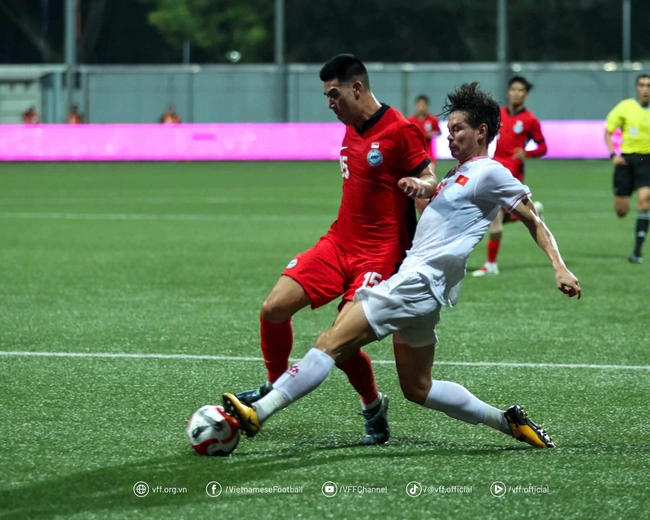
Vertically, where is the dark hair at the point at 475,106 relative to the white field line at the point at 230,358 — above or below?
above

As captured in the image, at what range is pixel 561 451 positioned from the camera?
224 inches

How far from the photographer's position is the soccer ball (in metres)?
5.34

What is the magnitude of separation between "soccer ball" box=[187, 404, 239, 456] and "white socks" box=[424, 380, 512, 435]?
930 millimetres

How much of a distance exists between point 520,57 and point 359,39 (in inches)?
302

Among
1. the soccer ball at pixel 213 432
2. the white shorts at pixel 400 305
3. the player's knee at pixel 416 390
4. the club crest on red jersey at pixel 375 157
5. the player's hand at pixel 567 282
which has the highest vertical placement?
the club crest on red jersey at pixel 375 157

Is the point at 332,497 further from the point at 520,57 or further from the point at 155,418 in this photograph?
the point at 520,57

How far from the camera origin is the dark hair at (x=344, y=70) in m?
5.93

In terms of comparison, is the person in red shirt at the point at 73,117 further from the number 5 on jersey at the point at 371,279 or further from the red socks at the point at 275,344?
the number 5 on jersey at the point at 371,279

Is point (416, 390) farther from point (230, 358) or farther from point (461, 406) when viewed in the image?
point (230, 358)

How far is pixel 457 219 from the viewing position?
554cm

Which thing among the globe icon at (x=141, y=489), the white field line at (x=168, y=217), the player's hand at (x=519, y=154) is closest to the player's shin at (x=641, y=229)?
the player's hand at (x=519, y=154)

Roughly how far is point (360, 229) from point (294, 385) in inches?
42.7

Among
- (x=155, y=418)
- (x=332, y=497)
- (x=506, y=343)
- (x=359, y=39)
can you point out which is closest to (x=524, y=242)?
(x=506, y=343)

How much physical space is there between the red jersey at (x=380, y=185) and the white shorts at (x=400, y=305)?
1.90 ft
